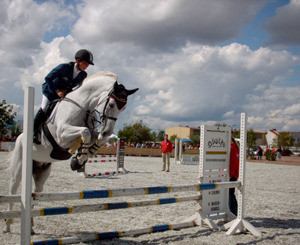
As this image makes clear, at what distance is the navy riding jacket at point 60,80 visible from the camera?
416 cm

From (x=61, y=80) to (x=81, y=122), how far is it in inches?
30.8

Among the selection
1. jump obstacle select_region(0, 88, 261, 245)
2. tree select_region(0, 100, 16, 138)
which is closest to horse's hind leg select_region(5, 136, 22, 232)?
A: jump obstacle select_region(0, 88, 261, 245)

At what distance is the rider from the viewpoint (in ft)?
13.6

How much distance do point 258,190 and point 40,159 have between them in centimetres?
739

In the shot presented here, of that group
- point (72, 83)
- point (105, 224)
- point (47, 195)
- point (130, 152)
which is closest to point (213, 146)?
point (105, 224)

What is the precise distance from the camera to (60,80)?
428 centimetres

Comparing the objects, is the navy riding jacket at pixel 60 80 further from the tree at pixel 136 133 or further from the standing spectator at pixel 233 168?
the tree at pixel 136 133

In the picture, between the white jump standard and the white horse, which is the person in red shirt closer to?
the white jump standard

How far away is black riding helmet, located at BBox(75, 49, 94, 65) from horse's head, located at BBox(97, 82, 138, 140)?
0.66 m

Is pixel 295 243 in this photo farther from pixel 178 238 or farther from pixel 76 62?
pixel 76 62

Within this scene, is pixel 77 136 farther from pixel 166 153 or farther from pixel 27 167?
pixel 166 153

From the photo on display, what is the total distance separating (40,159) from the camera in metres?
4.13

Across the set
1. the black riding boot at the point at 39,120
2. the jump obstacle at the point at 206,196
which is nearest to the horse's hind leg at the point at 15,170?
the black riding boot at the point at 39,120

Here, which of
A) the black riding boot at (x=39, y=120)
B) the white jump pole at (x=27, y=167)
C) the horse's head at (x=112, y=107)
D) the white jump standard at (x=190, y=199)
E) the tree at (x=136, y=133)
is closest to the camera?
the white jump pole at (x=27, y=167)
